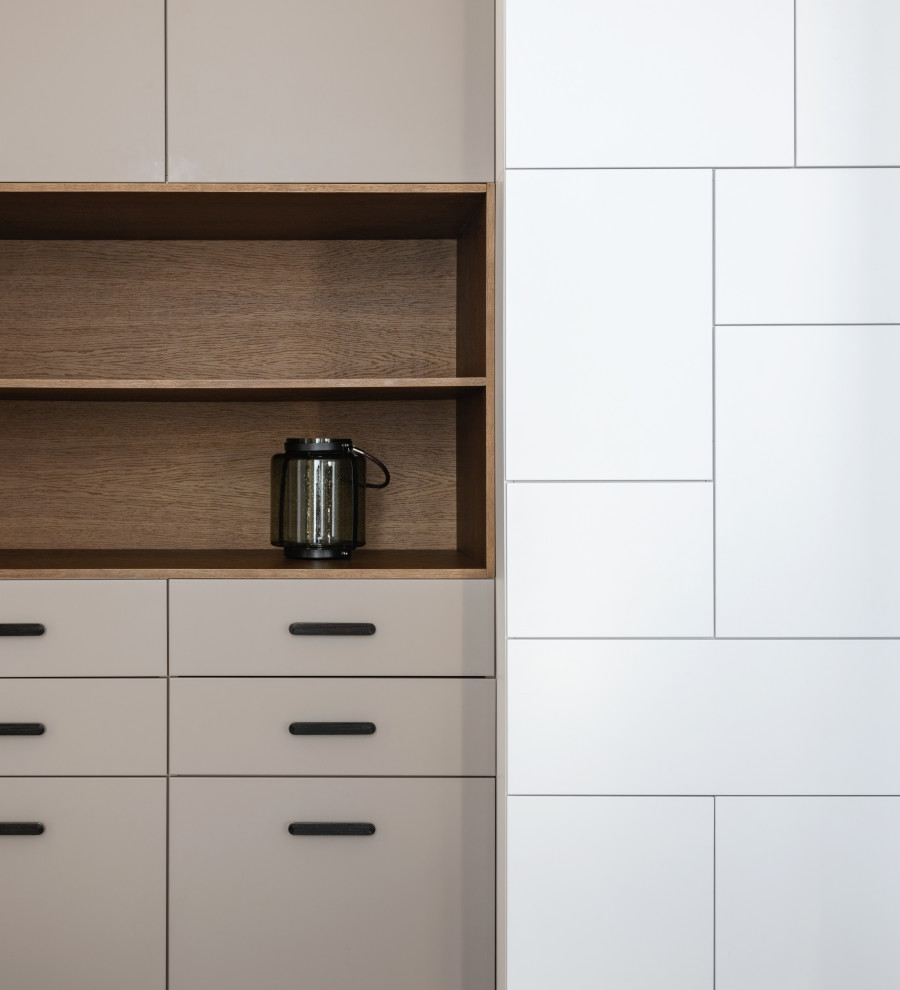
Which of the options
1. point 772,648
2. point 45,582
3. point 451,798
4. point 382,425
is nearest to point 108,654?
point 45,582

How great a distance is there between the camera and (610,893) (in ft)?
4.69

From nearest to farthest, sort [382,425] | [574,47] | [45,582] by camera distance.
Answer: [574,47]
[45,582]
[382,425]

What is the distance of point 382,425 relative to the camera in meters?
2.05

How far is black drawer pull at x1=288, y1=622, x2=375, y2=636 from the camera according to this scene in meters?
1.56

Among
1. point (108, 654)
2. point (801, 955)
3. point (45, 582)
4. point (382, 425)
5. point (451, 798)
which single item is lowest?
point (801, 955)

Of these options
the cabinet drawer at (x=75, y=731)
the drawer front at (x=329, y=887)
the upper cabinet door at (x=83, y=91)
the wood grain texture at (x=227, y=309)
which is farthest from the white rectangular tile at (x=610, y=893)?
the upper cabinet door at (x=83, y=91)

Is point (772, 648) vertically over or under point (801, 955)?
over

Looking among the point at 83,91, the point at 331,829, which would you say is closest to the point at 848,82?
the point at 83,91

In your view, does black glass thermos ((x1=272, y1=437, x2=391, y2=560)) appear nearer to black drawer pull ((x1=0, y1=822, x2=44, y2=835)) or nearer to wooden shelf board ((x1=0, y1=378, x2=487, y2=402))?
wooden shelf board ((x1=0, y1=378, x2=487, y2=402))

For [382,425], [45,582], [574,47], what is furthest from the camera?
[382,425]

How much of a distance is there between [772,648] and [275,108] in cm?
122

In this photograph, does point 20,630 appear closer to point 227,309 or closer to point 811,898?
point 227,309

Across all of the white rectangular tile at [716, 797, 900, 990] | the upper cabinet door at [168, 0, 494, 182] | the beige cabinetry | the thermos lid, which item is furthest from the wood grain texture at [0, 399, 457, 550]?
the white rectangular tile at [716, 797, 900, 990]

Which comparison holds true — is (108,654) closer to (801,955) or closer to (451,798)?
(451,798)
